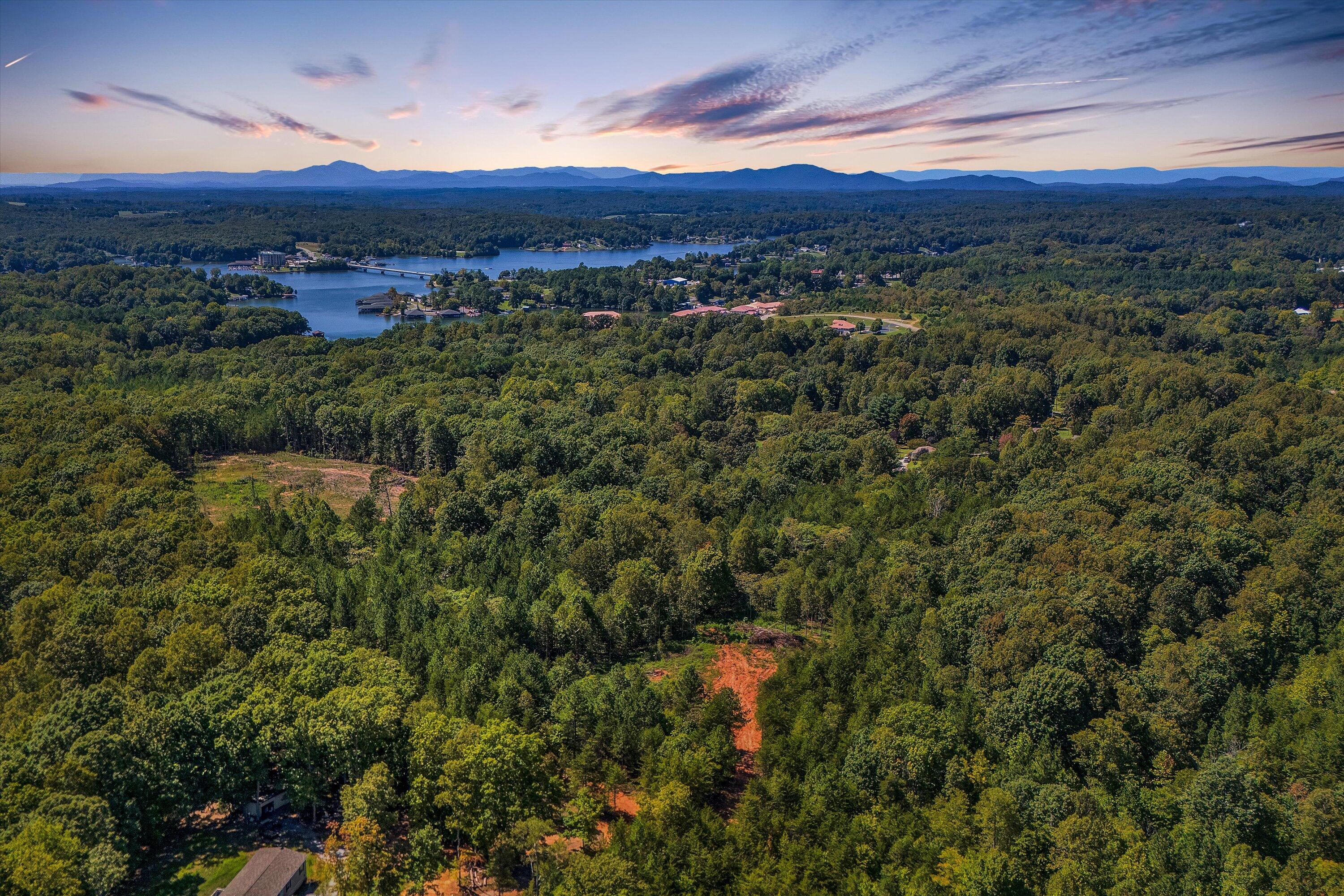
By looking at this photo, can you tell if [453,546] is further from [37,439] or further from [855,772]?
[37,439]

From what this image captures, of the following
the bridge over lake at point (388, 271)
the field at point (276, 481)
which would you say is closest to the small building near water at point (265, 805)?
the field at point (276, 481)

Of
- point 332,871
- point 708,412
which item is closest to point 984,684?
point 332,871

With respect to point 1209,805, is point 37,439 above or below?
above

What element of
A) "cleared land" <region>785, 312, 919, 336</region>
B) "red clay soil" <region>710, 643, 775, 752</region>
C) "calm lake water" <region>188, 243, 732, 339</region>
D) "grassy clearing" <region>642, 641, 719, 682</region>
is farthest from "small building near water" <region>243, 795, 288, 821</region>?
"calm lake water" <region>188, 243, 732, 339</region>

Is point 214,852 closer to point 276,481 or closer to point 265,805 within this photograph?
point 265,805

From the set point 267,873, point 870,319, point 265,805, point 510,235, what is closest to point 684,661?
point 265,805

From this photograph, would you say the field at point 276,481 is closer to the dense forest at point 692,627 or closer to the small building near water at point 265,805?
the dense forest at point 692,627
